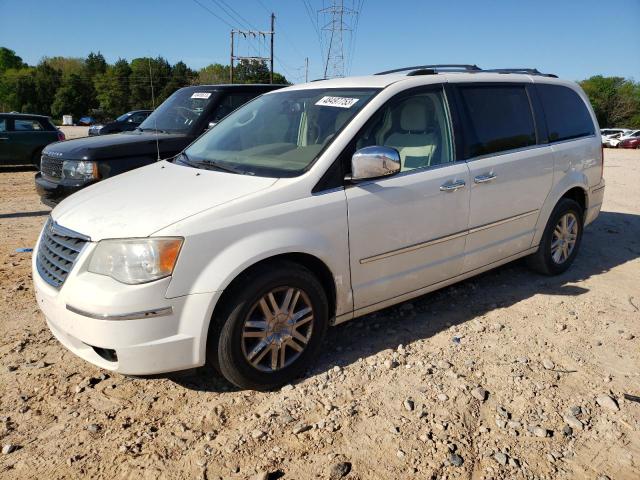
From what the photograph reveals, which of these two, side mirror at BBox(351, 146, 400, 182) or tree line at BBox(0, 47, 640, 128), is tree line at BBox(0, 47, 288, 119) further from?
side mirror at BBox(351, 146, 400, 182)

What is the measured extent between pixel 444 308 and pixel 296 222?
1932 millimetres

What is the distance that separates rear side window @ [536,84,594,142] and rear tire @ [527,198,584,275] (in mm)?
661

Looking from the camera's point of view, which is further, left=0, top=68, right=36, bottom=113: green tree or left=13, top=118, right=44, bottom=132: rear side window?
left=0, top=68, right=36, bottom=113: green tree

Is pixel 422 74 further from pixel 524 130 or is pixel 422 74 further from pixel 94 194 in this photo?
pixel 94 194

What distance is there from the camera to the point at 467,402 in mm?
3061

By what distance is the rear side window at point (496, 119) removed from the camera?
162 inches

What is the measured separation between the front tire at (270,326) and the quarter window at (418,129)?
1.20 m

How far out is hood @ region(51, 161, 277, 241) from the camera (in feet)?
9.32

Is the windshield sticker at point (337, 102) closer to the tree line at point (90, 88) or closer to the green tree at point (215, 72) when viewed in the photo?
the tree line at point (90, 88)

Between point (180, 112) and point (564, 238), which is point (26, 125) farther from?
point (564, 238)

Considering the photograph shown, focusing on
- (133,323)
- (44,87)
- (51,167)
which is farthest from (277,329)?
(44,87)

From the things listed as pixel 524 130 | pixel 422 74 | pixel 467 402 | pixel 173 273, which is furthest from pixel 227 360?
pixel 524 130

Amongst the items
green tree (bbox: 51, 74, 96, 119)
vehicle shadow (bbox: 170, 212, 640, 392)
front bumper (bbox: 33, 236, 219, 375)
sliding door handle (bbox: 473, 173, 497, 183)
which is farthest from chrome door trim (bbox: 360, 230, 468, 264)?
green tree (bbox: 51, 74, 96, 119)

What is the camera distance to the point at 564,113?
511 centimetres
